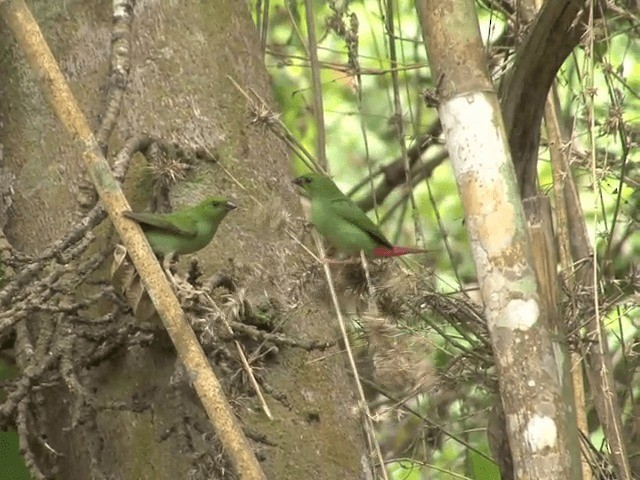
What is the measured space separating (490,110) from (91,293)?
912mm

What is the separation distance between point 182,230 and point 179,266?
8.4 inches

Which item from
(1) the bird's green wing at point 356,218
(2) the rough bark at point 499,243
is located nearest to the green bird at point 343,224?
(1) the bird's green wing at point 356,218

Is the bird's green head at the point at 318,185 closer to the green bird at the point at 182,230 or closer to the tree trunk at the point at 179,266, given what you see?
the tree trunk at the point at 179,266

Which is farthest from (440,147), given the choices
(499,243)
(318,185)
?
(499,243)

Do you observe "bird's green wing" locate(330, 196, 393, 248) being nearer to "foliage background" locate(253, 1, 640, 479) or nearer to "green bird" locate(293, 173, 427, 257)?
"green bird" locate(293, 173, 427, 257)

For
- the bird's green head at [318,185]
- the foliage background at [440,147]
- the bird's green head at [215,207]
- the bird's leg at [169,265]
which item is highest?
the foliage background at [440,147]

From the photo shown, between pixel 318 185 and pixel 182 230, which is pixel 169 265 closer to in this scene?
pixel 182 230

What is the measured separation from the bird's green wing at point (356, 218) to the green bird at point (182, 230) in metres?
0.29

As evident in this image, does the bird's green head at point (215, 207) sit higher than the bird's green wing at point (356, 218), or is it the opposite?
the bird's green wing at point (356, 218)

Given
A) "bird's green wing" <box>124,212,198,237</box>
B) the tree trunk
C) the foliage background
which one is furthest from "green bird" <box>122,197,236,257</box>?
the foliage background

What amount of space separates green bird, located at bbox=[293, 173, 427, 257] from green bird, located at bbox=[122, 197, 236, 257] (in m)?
0.27

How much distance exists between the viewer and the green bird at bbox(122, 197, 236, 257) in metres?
2.25

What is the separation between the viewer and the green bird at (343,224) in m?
2.49

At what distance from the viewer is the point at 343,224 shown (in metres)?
2.53
